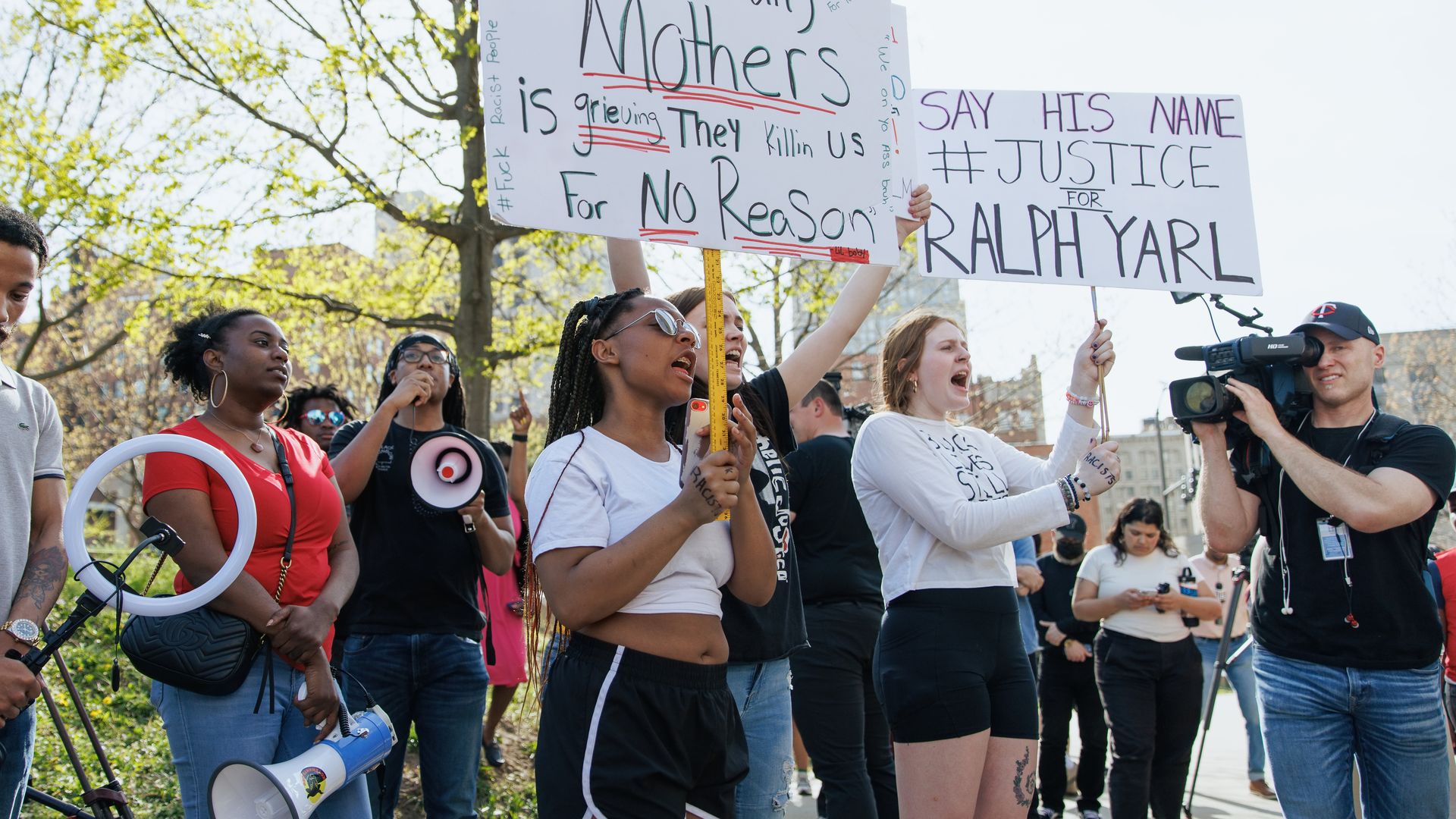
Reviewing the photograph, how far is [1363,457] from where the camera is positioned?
363 cm

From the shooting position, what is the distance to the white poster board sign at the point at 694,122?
2844 millimetres

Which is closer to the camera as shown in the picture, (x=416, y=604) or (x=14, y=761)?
(x=14, y=761)

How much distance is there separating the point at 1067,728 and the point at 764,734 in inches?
176

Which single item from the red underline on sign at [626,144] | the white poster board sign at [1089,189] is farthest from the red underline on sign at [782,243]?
the white poster board sign at [1089,189]

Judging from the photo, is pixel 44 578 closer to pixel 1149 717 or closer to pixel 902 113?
pixel 902 113

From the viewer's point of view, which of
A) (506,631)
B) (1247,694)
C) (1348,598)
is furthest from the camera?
(1247,694)

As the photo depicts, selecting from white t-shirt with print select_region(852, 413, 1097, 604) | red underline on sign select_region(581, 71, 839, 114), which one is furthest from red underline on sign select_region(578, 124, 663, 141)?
white t-shirt with print select_region(852, 413, 1097, 604)

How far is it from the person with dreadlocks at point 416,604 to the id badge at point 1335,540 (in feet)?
9.63

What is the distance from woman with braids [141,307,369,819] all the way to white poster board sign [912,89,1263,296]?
91.6 inches

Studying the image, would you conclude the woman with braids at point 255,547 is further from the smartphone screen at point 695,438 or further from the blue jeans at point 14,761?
the smartphone screen at point 695,438

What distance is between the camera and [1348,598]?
350 cm

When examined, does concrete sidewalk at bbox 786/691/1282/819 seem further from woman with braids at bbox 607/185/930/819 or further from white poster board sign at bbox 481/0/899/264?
white poster board sign at bbox 481/0/899/264

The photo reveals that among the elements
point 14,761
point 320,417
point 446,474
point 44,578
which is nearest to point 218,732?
point 14,761

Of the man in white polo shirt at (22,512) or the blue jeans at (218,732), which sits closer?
the man in white polo shirt at (22,512)
